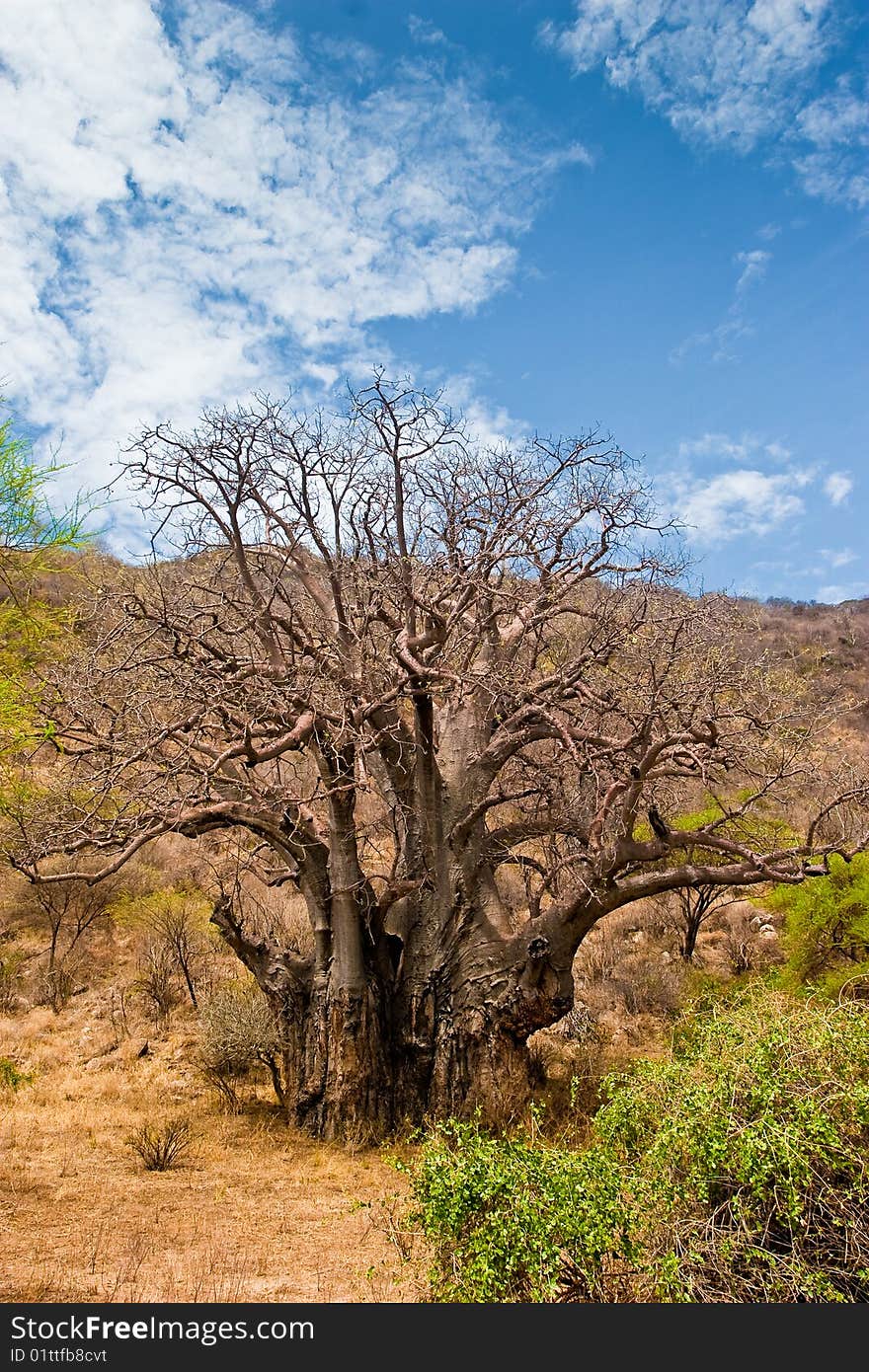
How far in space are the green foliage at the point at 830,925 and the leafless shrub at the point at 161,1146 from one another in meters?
7.70

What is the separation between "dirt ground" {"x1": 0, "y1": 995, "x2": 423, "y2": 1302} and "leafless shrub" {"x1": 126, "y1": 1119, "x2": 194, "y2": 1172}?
0.36ft

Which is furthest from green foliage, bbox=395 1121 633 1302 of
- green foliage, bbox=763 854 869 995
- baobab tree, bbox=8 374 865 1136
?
green foliage, bbox=763 854 869 995

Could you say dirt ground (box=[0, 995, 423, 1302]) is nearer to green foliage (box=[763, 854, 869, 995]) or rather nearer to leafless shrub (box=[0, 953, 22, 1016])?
leafless shrub (box=[0, 953, 22, 1016])

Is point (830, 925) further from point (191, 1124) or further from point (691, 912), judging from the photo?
point (191, 1124)

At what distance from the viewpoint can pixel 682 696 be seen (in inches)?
357

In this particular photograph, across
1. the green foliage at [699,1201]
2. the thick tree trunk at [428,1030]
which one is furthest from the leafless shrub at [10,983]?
the green foliage at [699,1201]

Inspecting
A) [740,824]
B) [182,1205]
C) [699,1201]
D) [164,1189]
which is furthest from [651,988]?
[699,1201]

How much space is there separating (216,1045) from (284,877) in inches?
117

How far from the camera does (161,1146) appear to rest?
808 cm

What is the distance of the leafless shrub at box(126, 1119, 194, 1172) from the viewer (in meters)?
7.91

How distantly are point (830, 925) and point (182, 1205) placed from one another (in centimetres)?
871

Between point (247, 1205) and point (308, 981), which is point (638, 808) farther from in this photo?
point (247, 1205)

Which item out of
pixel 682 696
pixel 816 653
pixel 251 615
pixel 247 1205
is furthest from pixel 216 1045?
pixel 816 653

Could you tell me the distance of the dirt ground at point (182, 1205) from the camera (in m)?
5.12
